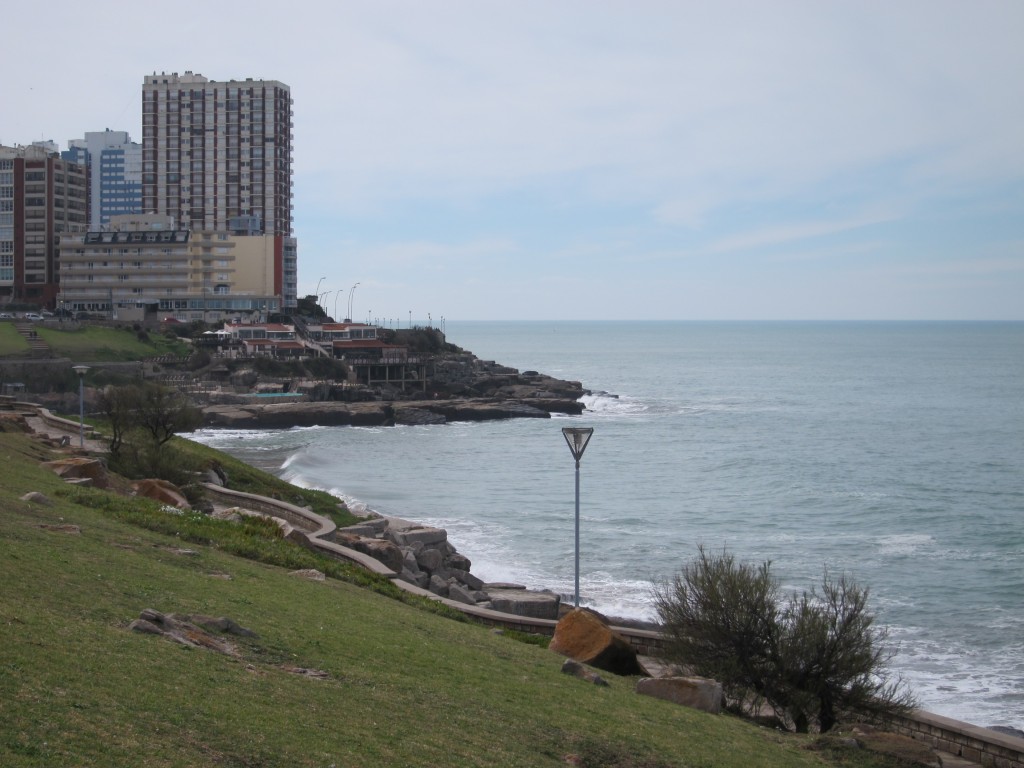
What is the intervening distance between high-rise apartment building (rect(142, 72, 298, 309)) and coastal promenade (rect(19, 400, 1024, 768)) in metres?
126

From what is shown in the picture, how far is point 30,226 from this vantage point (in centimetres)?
12838

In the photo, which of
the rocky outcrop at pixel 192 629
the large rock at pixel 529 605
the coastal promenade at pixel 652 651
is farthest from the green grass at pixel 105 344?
the rocky outcrop at pixel 192 629

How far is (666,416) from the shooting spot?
93.3m

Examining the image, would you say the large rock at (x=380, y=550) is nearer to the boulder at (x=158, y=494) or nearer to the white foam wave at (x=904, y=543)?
the boulder at (x=158, y=494)

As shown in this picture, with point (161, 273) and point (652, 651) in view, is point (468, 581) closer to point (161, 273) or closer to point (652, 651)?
point (652, 651)

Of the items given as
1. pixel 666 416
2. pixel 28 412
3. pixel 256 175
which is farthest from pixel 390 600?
pixel 256 175

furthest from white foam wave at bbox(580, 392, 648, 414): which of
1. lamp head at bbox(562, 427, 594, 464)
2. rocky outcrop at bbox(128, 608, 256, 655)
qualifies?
rocky outcrop at bbox(128, 608, 256, 655)

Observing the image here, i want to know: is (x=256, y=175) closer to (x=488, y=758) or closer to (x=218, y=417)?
(x=218, y=417)

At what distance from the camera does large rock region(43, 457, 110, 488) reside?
2500 centimetres

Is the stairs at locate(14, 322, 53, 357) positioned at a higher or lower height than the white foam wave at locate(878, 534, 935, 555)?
higher

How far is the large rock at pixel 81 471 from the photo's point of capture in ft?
82.0

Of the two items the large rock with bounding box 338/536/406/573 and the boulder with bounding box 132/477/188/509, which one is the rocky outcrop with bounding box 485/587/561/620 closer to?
the large rock with bounding box 338/536/406/573

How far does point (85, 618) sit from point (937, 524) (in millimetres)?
37182

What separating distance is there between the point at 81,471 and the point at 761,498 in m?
32.2
